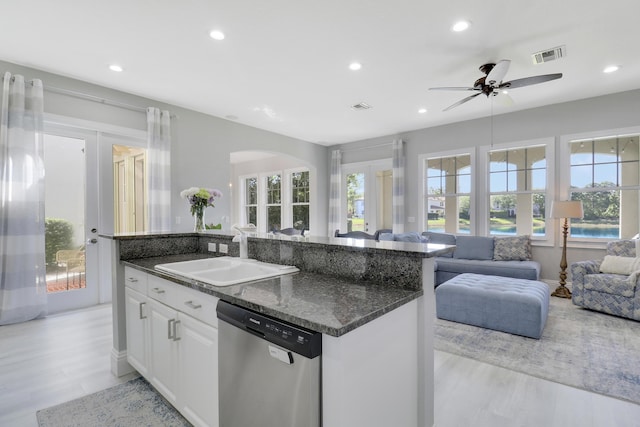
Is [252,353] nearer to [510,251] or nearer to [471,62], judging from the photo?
[471,62]

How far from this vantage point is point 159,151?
436 centimetres

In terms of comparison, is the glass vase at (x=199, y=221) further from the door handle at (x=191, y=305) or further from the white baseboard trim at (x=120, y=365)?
the door handle at (x=191, y=305)

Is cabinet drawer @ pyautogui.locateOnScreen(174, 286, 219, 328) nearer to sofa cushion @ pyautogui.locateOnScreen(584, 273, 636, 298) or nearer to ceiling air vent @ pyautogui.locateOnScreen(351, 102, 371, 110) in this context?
ceiling air vent @ pyautogui.locateOnScreen(351, 102, 371, 110)

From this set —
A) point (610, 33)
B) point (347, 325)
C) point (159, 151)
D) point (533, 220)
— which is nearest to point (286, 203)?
point (159, 151)

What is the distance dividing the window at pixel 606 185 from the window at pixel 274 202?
6.20 m

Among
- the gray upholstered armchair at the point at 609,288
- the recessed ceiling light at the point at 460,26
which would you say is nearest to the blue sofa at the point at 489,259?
the gray upholstered armchair at the point at 609,288

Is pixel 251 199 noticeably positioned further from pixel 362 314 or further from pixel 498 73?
pixel 362 314

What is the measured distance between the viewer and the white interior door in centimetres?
368

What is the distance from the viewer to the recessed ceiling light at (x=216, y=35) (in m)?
2.76

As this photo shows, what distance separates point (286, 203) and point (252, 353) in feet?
23.4

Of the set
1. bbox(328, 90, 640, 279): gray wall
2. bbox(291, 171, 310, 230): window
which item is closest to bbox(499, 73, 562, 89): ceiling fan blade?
bbox(328, 90, 640, 279): gray wall

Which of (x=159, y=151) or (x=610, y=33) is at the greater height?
(x=610, y=33)

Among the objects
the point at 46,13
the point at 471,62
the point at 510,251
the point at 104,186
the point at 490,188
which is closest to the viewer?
the point at 46,13

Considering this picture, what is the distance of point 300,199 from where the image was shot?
7.99 metres
